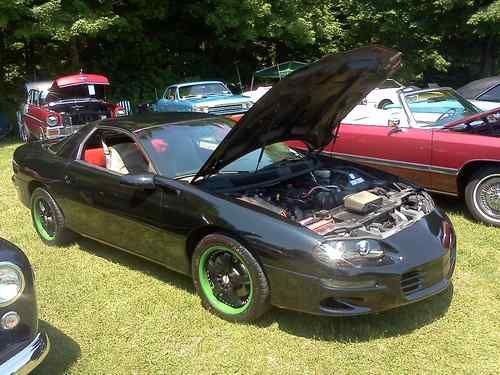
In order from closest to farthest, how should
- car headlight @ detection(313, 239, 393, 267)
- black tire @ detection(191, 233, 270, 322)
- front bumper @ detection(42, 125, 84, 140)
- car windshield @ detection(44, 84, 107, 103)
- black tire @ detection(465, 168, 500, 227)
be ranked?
1. car headlight @ detection(313, 239, 393, 267)
2. black tire @ detection(191, 233, 270, 322)
3. black tire @ detection(465, 168, 500, 227)
4. front bumper @ detection(42, 125, 84, 140)
5. car windshield @ detection(44, 84, 107, 103)

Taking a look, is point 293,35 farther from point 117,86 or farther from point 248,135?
point 248,135

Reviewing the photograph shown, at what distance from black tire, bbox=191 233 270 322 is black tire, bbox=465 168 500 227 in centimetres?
297

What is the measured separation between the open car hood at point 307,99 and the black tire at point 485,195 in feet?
5.99

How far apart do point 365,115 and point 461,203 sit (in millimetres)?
1597

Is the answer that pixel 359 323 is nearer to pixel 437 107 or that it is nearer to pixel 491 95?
pixel 437 107

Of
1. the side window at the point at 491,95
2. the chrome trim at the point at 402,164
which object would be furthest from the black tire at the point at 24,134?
the side window at the point at 491,95

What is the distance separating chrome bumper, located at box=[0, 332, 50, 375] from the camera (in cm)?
255

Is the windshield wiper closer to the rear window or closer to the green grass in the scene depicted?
the green grass

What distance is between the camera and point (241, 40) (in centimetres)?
2136

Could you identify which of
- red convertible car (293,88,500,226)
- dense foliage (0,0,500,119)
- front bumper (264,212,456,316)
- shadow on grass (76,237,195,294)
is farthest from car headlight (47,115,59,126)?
front bumper (264,212,456,316)

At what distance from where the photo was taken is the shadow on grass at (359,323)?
137 inches

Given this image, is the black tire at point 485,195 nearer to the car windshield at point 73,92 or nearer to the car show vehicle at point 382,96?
the car show vehicle at point 382,96

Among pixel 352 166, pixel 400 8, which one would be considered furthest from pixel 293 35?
pixel 352 166

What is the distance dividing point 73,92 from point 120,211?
855 cm
